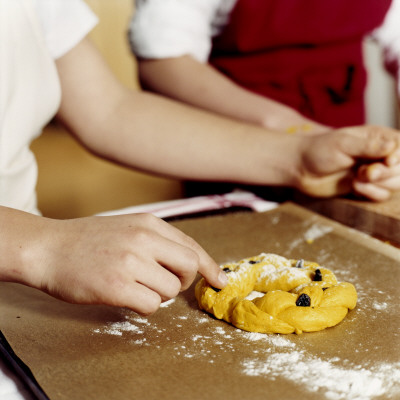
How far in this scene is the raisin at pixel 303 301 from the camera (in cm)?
69

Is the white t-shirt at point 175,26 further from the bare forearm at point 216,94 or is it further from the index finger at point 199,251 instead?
the index finger at point 199,251

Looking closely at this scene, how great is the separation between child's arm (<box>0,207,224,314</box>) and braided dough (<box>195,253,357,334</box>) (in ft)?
0.26

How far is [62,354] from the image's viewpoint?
63 centimetres

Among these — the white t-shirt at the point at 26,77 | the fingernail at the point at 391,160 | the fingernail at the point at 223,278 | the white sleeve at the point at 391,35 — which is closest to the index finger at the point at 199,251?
the fingernail at the point at 223,278

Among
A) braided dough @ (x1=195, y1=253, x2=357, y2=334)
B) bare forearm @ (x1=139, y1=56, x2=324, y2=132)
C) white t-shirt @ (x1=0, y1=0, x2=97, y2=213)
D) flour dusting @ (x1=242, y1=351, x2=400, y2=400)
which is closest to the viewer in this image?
flour dusting @ (x1=242, y1=351, x2=400, y2=400)

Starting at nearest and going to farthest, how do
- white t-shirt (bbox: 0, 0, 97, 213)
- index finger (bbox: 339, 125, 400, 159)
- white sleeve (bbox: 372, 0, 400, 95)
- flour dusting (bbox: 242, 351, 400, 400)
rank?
flour dusting (bbox: 242, 351, 400, 400), white t-shirt (bbox: 0, 0, 97, 213), index finger (bbox: 339, 125, 400, 159), white sleeve (bbox: 372, 0, 400, 95)

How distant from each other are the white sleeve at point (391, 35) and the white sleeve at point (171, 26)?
1.28 ft

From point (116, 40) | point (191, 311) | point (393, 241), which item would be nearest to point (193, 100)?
point (393, 241)

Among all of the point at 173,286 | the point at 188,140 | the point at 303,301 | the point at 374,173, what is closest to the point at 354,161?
the point at 374,173

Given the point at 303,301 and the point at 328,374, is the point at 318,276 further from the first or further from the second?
the point at 328,374

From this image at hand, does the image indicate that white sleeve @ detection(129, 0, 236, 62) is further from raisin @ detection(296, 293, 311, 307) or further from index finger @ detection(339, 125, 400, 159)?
raisin @ detection(296, 293, 311, 307)

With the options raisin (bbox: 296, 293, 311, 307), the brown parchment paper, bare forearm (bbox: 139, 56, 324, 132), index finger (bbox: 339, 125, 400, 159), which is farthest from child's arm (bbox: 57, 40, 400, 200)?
raisin (bbox: 296, 293, 311, 307)

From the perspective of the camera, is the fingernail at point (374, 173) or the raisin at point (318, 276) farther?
the fingernail at point (374, 173)

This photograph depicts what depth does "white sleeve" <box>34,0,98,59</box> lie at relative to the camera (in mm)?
997
